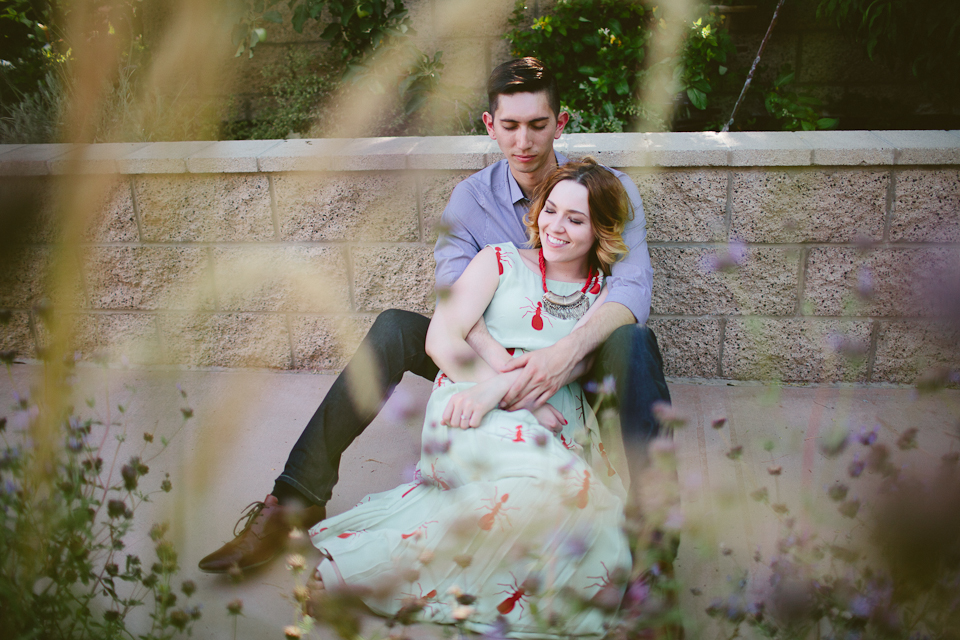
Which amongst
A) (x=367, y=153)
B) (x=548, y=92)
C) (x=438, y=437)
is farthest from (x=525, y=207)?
(x=438, y=437)

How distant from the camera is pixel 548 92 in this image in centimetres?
214

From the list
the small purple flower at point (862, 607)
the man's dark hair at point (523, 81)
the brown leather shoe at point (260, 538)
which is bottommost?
the brown leather shoe at point (260, 538)

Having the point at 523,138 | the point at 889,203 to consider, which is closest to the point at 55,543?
the point at 523,138

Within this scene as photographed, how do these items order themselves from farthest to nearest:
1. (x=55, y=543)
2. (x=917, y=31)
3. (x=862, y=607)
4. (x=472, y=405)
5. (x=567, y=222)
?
(x=917, y=31) → (x=567, y=222) → (x=472, y=405) → (x=55, y=543) → (x=862, y=607)

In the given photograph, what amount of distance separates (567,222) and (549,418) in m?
0.56

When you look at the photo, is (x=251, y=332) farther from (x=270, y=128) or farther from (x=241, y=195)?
(x=270, y=128)

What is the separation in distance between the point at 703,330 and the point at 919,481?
1693 millimetres

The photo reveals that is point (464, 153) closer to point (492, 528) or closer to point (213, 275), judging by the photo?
point (213, 275)

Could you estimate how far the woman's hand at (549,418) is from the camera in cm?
179

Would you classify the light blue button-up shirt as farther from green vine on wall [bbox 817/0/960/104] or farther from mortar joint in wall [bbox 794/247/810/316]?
green vine on wall [bbox 817/0/960/104]

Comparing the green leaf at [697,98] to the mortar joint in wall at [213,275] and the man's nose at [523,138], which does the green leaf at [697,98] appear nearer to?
the man's nose at [523,138]

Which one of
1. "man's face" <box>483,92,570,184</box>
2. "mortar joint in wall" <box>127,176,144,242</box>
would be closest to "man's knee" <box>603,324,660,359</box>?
"man's face" <box>483,92,570,184</box>

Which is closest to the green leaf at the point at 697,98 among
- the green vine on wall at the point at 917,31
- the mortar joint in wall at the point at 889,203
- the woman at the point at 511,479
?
the green vine on wall at the point at 917,31

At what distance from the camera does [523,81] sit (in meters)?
2.10
